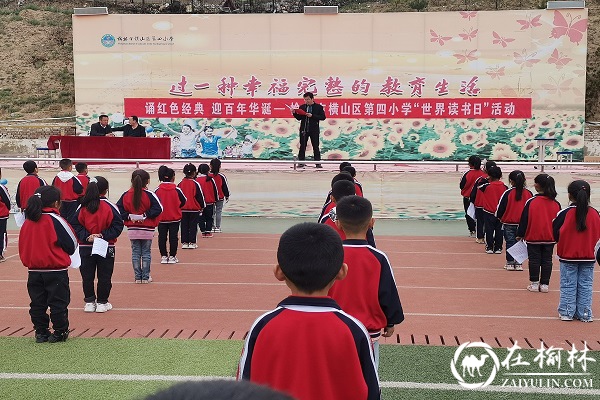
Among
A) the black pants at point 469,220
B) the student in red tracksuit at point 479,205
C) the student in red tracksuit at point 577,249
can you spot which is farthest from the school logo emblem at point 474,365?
the black pants at point 469,220

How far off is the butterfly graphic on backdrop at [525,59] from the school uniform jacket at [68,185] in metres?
14.9

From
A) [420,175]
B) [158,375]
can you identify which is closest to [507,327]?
[158,375]

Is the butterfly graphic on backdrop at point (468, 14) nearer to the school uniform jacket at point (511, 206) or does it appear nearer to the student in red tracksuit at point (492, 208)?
the student in red tracksuit at point (492, 208)

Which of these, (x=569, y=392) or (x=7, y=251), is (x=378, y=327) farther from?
(x=7, y=251)

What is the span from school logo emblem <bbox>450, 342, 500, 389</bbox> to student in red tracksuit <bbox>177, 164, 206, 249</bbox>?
6.41 m

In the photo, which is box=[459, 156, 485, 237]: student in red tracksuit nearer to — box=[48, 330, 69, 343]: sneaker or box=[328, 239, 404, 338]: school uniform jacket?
box=[48, 330, 69, 343]: sneaker

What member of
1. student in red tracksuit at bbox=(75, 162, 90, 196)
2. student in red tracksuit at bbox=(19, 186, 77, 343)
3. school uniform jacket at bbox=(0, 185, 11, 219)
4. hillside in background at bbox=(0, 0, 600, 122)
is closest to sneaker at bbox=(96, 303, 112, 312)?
student in red tracksuit at bbox=(19, 186, 77, 343)

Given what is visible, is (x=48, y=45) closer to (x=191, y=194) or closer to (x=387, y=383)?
(x=191, y=194)

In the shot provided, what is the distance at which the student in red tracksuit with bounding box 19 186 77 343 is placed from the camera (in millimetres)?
6703

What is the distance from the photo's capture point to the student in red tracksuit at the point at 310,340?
2.77 meters

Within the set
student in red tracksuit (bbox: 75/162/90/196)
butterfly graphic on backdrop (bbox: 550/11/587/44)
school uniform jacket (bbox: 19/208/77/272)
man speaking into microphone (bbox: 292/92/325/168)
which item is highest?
butterfly graphic on backdrop (bbox: 550/11/587/44)

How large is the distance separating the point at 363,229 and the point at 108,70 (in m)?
20.6

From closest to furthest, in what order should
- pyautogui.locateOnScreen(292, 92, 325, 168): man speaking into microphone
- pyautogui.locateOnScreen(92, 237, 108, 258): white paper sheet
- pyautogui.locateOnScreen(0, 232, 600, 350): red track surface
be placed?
pyautogui.locateOnScreen(0, 232, 600, 350): red track surface
pyautogui.locateOnScreen(92, 237, 108, 258): white paper sheet
pyautogui.locateOnScreen(292, 92, 325, 168): man speaking into microphone

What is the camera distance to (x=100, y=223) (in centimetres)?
776
